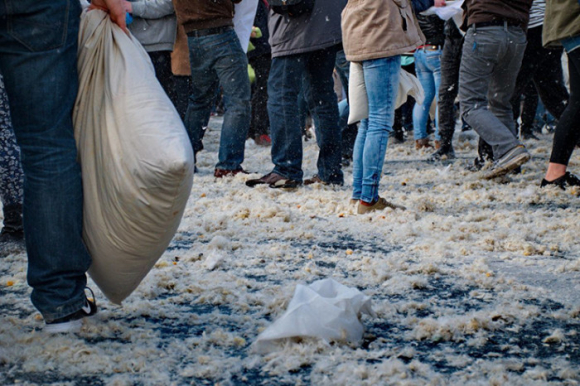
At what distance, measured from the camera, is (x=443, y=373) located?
206cm

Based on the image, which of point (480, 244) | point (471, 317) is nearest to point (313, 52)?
point (480, 244)

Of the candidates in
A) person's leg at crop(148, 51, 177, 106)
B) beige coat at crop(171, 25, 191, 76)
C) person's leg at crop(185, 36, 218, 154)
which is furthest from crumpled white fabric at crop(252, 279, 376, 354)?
person's leg at crop(148, 51, 177, 106)

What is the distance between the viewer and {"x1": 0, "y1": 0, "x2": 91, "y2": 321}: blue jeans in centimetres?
220

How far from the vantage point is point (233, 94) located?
607 cm

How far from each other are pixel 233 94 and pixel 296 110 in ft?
2.50

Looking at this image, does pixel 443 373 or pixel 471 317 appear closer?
pixel 443 373

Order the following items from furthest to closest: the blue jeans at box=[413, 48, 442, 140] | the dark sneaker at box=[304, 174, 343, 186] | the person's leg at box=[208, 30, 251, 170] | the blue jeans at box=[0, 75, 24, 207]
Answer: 1. the blue jeans at box=[413, 48, 442, 140]
2. the person's leg at box=[208, 30, 251, 170]
3. the dark sneaker at box=[304, 174, 343, 186]
4. the blue jeans at box=[0, 75, 24, 207]

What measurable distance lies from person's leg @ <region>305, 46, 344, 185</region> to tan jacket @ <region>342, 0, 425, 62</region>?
103 cm

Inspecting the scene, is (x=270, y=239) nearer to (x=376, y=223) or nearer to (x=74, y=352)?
(x=376, y=223)

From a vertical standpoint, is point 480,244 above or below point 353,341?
below

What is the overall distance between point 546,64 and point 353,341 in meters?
5.80

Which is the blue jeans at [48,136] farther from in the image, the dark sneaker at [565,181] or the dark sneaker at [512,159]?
Answer: the dark sneaker at [565,181]

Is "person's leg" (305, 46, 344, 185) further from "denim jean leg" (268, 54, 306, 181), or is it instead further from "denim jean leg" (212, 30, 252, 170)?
"denim jean leg" (212, 30, 252, 170)

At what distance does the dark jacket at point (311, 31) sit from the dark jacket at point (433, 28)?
7.93 ft
